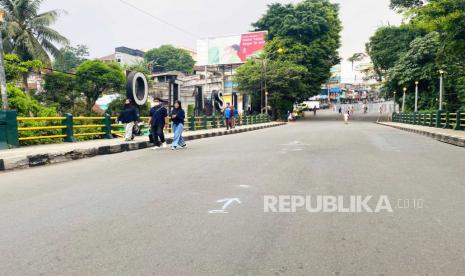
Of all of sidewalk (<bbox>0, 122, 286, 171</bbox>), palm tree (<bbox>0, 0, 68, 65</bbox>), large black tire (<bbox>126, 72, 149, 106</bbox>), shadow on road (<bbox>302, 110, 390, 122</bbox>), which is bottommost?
shadow on road (<bbox>302, 110, 390, 122</bbox>)

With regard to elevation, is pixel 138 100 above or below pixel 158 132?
above

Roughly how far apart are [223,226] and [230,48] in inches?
2041

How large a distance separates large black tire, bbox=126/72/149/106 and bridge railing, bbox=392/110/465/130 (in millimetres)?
15878

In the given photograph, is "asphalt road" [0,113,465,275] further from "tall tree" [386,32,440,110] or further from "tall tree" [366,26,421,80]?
"tall tree" [366,26,421,80]

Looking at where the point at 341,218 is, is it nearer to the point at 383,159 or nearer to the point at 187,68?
the point at 383,159

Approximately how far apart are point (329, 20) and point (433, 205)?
1981 inches

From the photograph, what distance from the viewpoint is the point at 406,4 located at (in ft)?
143

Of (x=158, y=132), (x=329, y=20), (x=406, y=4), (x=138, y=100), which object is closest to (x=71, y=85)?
(x=138, y=100)

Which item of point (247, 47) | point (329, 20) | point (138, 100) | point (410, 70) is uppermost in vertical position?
point (329, 20)

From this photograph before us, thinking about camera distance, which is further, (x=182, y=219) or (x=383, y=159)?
(x=383, y=159)

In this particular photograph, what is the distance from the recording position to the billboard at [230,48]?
51.9m

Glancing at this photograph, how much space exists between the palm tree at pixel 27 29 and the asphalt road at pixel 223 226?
93.1 ft

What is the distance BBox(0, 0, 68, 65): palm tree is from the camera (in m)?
30.7

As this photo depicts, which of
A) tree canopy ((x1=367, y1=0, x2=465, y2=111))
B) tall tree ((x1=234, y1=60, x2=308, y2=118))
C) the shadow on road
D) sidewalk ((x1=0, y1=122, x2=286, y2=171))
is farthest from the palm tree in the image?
the shadow on road
